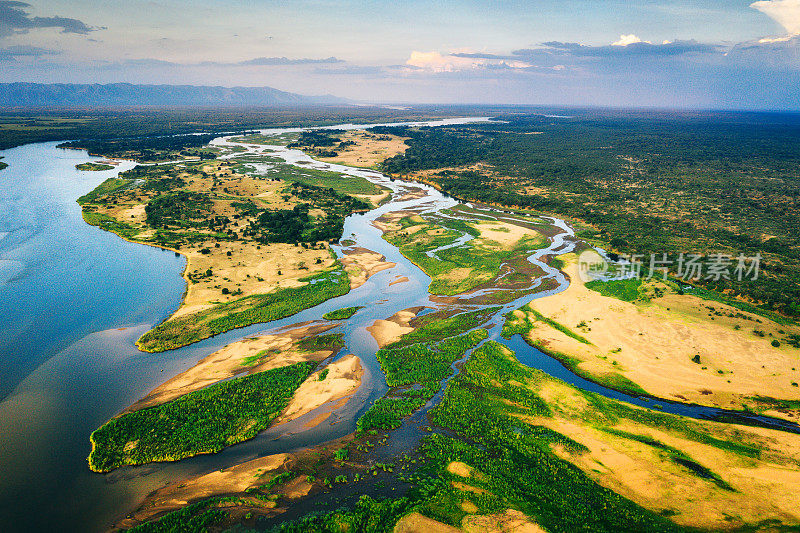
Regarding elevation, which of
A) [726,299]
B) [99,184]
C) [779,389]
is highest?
[99,184]

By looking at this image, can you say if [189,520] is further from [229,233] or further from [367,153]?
[367,153]

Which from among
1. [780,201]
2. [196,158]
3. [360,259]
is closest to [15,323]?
→ [360,259]

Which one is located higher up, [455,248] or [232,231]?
[232,231]

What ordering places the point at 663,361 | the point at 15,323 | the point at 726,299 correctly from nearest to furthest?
the point at 663,361 < the point at 15,323 < the point at 726,299

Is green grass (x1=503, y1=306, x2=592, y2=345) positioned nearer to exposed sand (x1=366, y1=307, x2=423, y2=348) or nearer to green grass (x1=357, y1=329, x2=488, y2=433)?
green grass (x1=357, y1=329, x2=488, y2=433)

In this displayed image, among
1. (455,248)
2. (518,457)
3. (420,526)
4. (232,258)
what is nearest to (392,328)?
(518,457)

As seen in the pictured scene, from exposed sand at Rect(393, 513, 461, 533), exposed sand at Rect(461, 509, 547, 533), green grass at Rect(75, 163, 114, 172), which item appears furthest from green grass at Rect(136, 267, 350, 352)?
green grass at Rect(75, 163, 114, 172)

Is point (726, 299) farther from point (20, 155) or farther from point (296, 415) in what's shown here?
point (20, 155)
